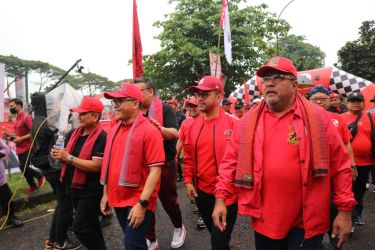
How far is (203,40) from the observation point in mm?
21797

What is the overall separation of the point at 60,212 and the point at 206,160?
186 cm

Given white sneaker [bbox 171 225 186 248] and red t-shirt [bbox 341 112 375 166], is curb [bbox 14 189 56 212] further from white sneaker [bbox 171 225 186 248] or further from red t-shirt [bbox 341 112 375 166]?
red t-shirt [bbox 341 112 375 166]

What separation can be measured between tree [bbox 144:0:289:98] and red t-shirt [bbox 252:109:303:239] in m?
18.7

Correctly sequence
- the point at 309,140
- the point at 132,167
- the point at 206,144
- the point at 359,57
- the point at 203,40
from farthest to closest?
1. the point at 203,40
2. the point at 359,57
3. the point at 206,144
4. the point at 132,167
5. the point at 309,140

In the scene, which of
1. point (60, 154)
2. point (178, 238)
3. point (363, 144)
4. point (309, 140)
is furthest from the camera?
point (363, 144)

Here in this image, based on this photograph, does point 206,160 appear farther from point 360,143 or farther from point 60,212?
point 360,143

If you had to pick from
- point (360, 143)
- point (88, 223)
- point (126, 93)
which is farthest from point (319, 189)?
point (360, 143)

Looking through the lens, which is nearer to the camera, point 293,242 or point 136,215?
point 293,242

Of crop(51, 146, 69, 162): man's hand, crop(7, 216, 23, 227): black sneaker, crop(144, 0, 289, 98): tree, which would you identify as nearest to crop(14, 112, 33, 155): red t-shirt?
crop(7, 216, 23, 227): black sneaker

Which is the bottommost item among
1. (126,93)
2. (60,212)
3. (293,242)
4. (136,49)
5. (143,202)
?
(60,212)

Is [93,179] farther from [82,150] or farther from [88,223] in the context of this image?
[88,223]

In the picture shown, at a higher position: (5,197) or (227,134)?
(227,134)

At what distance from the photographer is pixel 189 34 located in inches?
868

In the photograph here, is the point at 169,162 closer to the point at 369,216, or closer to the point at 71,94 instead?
the point at 71,94
